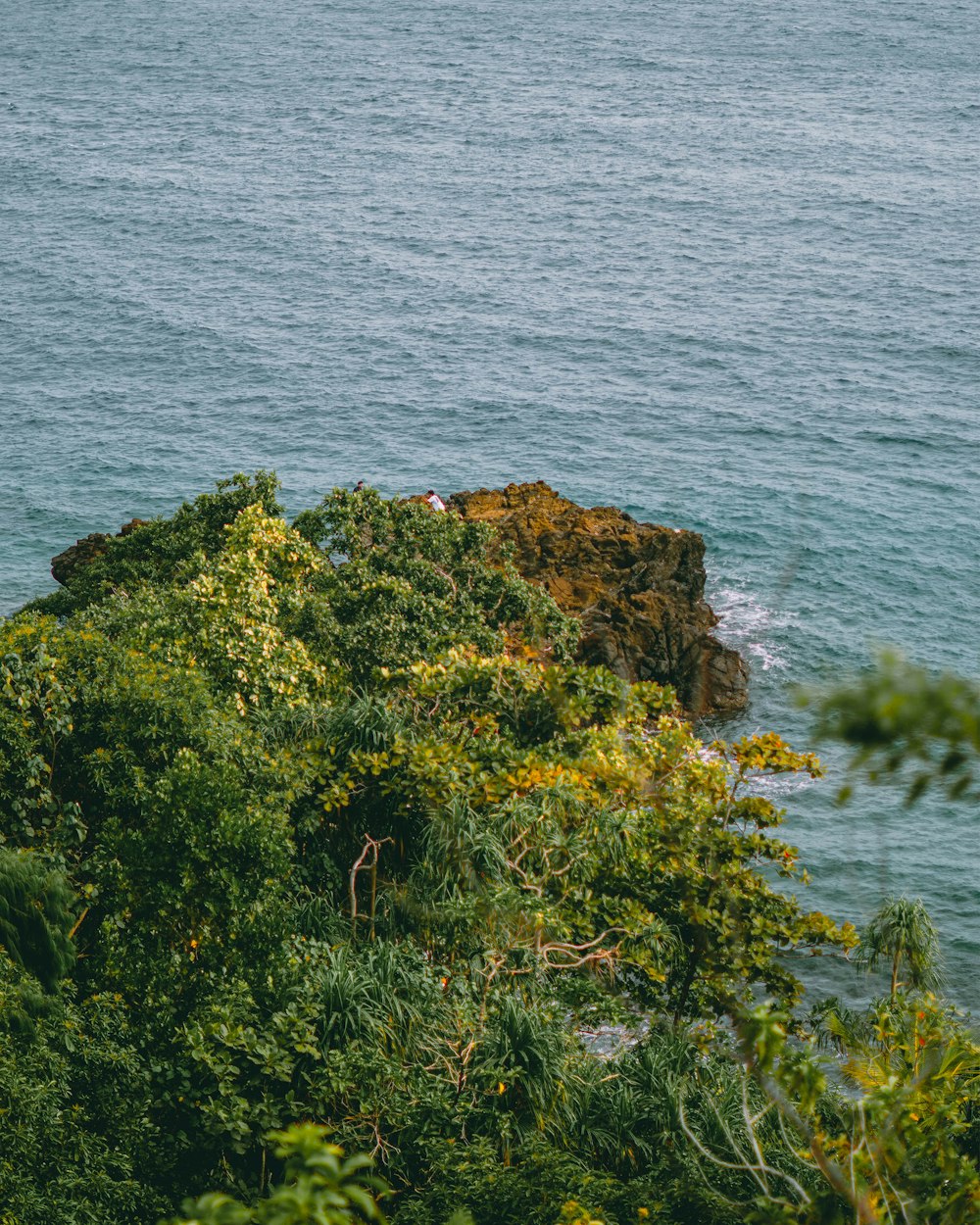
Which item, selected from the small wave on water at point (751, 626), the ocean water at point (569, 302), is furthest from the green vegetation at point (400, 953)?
the small wave on water at point (751, 626)

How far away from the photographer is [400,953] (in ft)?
56.0

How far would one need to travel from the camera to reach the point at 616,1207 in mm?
13273

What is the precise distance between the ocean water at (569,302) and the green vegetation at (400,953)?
40.4 feet

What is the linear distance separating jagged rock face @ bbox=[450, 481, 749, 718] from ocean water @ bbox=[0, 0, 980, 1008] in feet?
7.10

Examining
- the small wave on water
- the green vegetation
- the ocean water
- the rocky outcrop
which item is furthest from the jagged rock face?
the green vegetation

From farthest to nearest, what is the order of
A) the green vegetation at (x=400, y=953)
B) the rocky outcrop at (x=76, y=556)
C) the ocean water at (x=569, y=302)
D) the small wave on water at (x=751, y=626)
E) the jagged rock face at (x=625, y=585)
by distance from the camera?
the ocean water at (x=569, y=302), the rocky outcrop at (x=76, y=556), the small wave on water at (x=751, y=626), the jagged rock face at (x=625, y=585), the green vegetation at (x=400, y=953)

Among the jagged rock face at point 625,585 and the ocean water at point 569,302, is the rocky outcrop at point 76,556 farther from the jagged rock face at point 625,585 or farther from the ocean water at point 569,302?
the jagged rock face at point 625,585

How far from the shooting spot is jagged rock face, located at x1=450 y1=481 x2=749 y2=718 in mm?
43375

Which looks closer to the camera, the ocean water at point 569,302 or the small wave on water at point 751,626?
the small wave on water at point 751,626

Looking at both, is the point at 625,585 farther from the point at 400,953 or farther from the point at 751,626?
the point at 400,953

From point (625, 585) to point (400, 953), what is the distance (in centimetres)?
3014

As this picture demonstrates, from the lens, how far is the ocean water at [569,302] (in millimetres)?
54844

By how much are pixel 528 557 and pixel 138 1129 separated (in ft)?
114

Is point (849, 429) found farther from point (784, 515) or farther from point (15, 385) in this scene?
point (15, 385)
